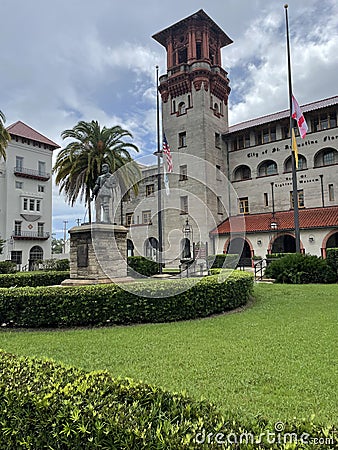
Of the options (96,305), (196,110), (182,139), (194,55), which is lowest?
(96,305)

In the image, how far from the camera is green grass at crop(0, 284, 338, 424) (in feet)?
14.0

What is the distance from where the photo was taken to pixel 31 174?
46.1m

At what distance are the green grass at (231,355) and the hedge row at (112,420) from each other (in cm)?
158

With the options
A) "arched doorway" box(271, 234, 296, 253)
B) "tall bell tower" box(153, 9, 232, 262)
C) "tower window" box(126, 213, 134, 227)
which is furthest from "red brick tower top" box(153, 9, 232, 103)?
"arched doorway" box(271, 234, 296, 253)

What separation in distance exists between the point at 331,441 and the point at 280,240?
32.8 metres

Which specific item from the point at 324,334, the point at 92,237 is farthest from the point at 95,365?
the point at 92,237

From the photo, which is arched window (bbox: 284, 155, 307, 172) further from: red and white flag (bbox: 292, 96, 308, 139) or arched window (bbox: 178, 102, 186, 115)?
red and white flag (bbox: 292, 96, 308, 139)

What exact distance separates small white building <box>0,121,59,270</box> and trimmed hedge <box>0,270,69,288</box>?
88.4 ft

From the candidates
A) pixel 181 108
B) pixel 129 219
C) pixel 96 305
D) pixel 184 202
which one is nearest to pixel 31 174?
pixel 129 219

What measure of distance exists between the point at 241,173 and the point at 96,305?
3104 centimetres

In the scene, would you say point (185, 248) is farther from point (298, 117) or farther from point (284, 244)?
point (298, 117)

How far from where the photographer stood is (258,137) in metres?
36.2

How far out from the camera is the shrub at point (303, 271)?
1805 centimetres

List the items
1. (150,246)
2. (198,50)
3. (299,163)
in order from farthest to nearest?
(150,246) → (198,50) → (299,163)
